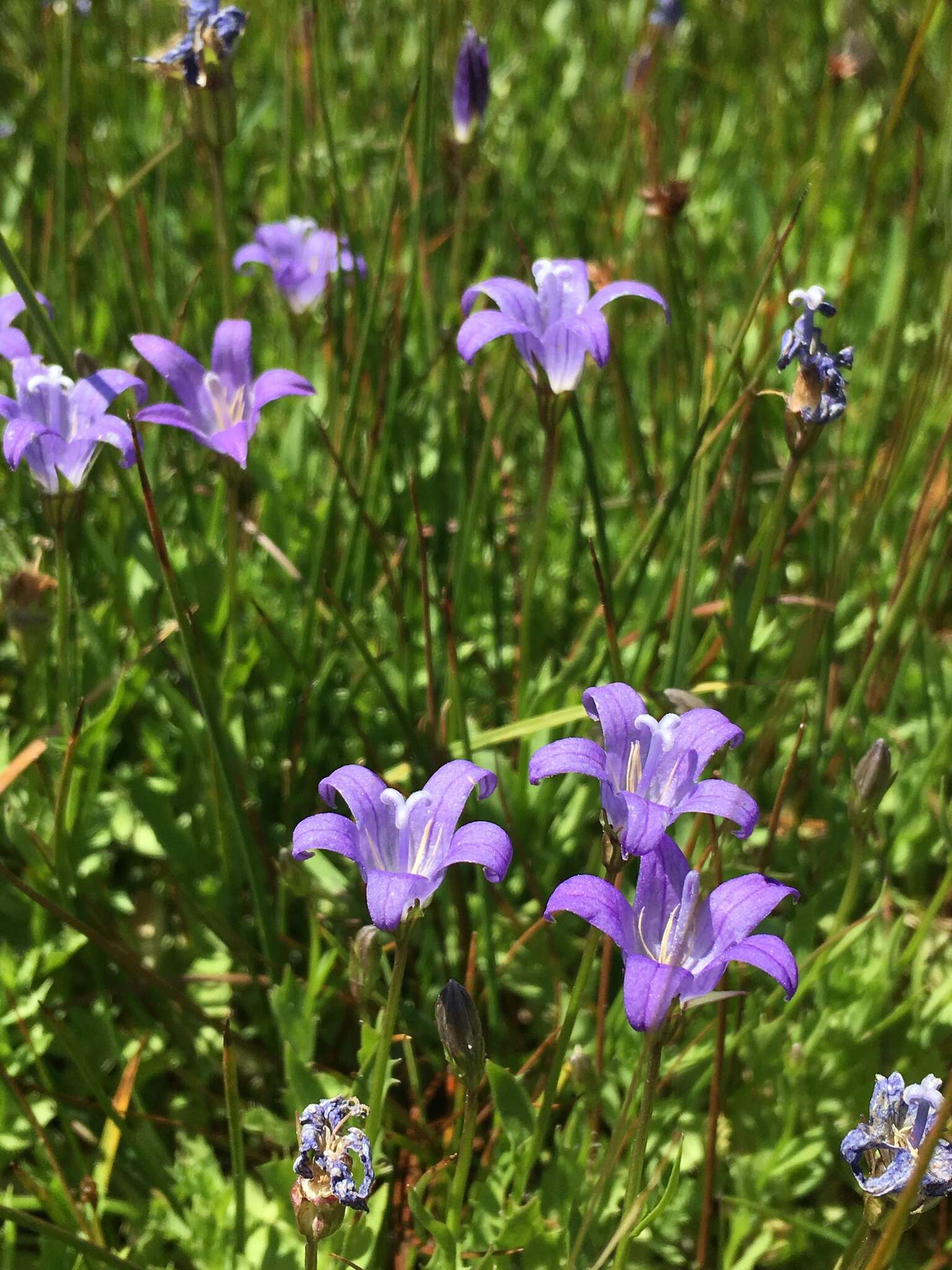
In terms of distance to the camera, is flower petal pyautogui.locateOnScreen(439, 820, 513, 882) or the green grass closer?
flower petal pyautogui.locateOnScreen(439, 820, 513, 882)

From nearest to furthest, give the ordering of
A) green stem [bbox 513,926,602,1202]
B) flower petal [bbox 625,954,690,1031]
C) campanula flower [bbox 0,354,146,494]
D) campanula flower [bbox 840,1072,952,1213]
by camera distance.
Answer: flower petal [bbox 625,954,690,1031]
campanula flower [bbox 840,1072,952,1213]
green stem [bbox 513,926,602,1202]
campanula flower [bbox 0,354,146,494]

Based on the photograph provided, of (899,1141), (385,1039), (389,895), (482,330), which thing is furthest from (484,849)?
(482,330)

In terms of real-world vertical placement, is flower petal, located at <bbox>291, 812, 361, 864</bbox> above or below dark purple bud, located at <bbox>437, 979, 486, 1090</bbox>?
above

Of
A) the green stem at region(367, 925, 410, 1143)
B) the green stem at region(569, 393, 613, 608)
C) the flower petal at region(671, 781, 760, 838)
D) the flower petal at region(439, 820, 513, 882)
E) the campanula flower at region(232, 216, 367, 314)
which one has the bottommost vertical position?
the green stem at region(367, 925, 410, 1143)

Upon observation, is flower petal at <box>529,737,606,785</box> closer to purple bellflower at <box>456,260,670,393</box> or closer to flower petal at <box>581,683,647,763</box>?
flower petal at <box>581,683,647,763</box>

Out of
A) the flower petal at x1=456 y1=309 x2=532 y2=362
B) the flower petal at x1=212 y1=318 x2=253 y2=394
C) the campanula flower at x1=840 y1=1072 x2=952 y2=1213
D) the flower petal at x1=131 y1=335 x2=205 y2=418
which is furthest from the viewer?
the flower petal at x1=212 y1=318 x2=253 y2=394

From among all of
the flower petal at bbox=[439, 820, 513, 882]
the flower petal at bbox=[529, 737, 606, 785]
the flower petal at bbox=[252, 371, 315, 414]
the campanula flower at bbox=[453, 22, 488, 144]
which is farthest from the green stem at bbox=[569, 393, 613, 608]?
the campanula flower at bbox=[453, 22, 488, 144]

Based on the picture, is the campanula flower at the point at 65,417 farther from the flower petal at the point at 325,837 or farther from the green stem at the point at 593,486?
the flower petal at the point at 325,837
